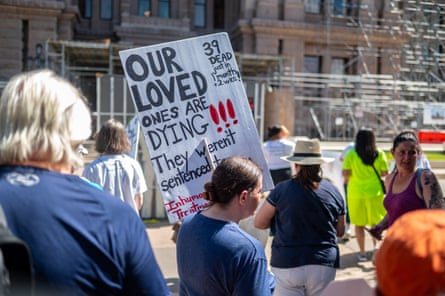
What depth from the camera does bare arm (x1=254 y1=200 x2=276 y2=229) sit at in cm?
359

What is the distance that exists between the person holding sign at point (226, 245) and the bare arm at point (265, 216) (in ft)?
3.27

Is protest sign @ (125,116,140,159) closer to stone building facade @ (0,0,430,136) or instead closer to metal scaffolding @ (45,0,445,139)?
stone building facade @ (0,0,430,136)

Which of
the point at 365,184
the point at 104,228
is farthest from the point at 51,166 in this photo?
the point at 365,184

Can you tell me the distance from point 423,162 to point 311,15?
929 inches

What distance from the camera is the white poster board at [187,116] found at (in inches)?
147

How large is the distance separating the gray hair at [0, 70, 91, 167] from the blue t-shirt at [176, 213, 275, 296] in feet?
3.00

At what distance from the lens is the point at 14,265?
1.33 meters

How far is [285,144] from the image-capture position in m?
7.54

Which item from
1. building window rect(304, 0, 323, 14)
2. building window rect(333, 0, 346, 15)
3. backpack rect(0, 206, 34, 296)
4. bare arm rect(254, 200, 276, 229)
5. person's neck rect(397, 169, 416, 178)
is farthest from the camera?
building window rect(333, 0, 346, 15)

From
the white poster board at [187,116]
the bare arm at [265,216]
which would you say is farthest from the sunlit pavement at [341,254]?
the white poster board at [187,116]

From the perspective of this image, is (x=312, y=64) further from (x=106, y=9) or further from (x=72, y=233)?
(x=72, y=233)

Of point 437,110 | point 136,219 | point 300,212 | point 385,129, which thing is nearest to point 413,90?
point 385,129

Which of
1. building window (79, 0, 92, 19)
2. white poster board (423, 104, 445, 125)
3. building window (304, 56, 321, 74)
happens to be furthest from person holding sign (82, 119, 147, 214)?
building window (79, 0, 92, 19)

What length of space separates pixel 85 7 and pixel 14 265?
30895 millimetres
